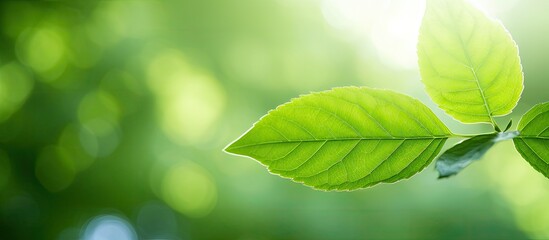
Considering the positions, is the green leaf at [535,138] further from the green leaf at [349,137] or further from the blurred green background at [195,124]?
the blurred green background at [195,124]

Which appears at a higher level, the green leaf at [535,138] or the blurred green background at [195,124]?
the blurred green background at [195,124]

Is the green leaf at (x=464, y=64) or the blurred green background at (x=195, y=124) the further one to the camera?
the blurred green background at (x=195, y=124)

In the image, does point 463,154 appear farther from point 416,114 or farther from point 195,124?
point 195,124

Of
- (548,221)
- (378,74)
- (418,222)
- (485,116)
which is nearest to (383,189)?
(418,222)

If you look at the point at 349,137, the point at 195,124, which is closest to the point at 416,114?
the point at 349,137

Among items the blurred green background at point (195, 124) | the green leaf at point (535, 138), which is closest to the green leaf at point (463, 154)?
the green leaf at point (535, 138)

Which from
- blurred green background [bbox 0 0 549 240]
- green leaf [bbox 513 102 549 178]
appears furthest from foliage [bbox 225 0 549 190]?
blurred green background [bbox 0 0 549 240]

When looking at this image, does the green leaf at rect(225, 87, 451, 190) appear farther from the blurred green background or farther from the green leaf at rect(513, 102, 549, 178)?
the blurred green background

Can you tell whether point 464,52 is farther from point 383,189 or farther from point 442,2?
point 383,189
